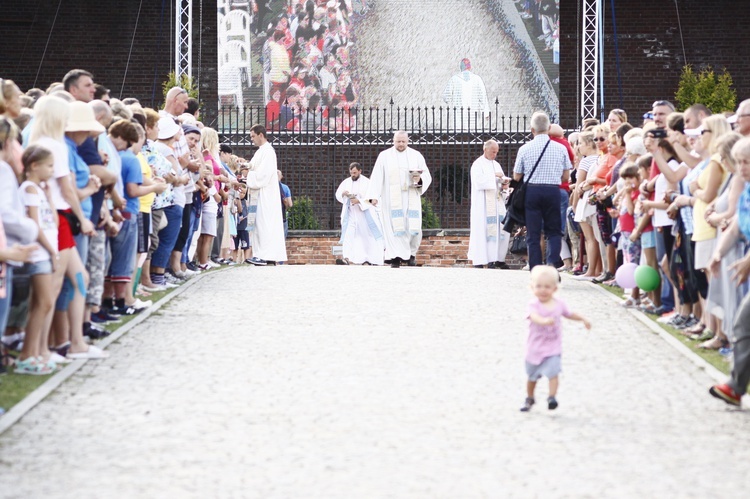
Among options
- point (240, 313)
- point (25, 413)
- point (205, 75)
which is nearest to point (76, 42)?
point (205, 75)

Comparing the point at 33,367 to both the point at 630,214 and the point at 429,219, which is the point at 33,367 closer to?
the point at 630,214

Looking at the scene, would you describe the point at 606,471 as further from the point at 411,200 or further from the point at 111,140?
the point at 411,200

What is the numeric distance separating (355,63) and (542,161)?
13.5 meters

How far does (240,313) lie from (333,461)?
557cm

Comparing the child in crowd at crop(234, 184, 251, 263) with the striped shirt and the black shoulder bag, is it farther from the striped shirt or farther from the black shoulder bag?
the striped shirt

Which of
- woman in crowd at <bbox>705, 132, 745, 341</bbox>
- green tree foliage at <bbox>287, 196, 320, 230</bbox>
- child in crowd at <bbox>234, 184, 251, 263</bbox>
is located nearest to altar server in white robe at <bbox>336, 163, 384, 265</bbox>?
child in crowd at <bbox>234, 184, 251, 263</bbox>

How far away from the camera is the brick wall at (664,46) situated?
30172 millimetres

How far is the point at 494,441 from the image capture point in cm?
671

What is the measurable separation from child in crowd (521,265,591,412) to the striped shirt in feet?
24.3

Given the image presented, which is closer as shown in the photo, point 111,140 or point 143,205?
point 111,140

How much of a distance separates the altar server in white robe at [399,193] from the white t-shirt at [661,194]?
28.7ft

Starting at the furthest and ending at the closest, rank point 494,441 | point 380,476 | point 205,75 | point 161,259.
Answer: point 205,75
point 161,259
point 494,441
point 380,476

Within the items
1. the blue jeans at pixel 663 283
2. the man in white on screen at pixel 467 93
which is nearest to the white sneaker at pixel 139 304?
the blue jeans at pixel 663 283

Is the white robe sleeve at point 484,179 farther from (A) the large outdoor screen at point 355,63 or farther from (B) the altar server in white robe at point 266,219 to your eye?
(A) the large outdoor screen at point 355,63
